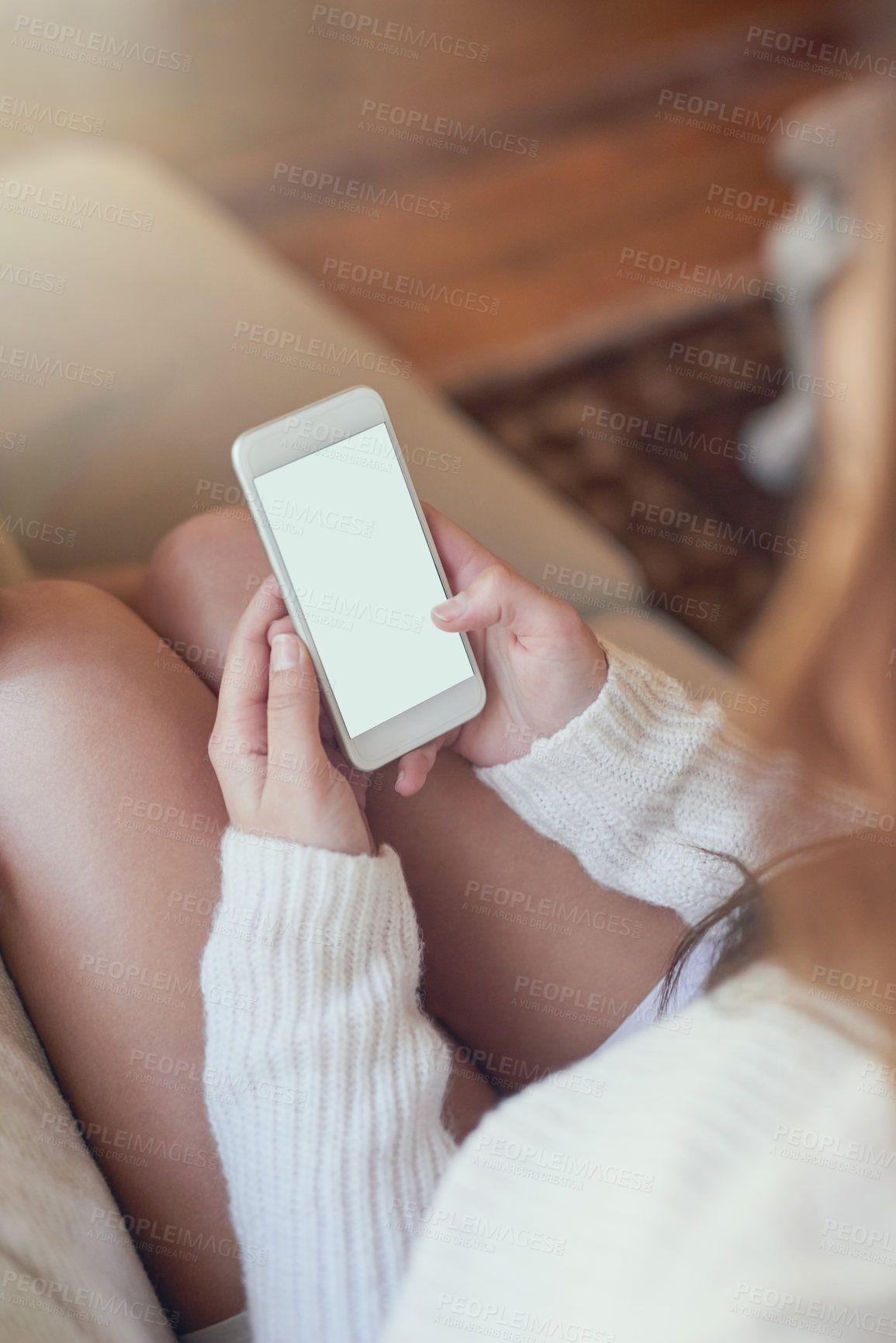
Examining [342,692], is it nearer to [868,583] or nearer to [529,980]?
[529,980]

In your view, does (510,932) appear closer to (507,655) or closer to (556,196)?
(507,655)

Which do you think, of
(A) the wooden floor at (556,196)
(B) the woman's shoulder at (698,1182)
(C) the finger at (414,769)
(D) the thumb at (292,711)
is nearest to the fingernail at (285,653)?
(D) the thumb at (292,711)

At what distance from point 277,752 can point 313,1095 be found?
0.57 feet

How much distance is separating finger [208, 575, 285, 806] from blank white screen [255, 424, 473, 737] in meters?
0.03

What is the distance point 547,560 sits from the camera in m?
0.85

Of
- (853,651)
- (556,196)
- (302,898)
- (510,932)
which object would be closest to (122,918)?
(302,898)

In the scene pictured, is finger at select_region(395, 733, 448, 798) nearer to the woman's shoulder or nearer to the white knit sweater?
the white knit sweater

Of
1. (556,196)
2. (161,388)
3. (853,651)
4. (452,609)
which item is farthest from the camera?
(556,196)

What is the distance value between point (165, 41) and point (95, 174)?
0.92m

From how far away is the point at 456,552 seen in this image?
0.63m

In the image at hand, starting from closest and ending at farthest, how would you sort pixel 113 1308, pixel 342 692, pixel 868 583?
pixel 868 583, pixel 113 1308, pixel 342 692

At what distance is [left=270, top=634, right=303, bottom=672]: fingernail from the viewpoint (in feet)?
1.82

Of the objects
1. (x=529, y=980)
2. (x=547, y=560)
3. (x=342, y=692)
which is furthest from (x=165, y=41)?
(x=529, y=980)

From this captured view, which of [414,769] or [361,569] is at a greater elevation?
[361,569]
